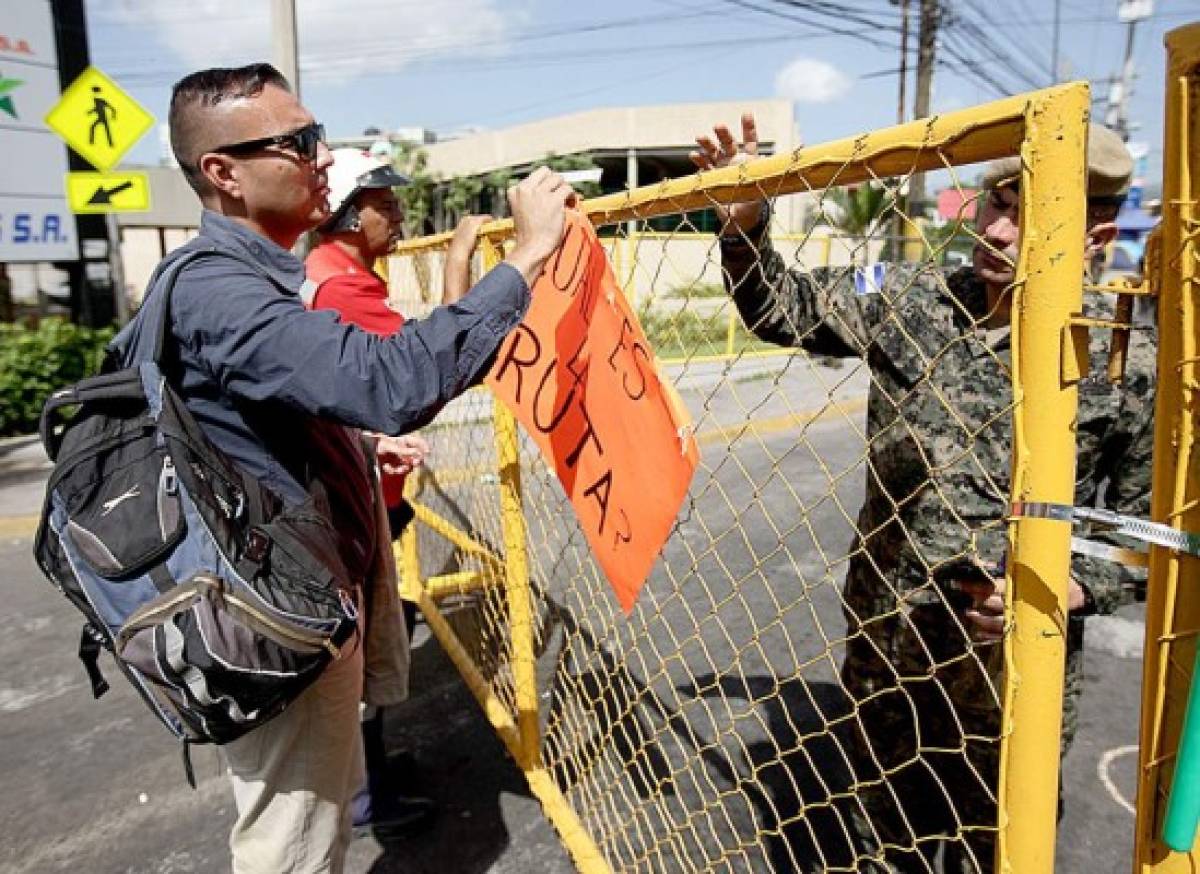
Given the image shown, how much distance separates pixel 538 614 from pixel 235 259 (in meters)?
2.90

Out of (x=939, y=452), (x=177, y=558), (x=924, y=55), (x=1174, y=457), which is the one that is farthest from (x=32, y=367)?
(x=924, y=55)

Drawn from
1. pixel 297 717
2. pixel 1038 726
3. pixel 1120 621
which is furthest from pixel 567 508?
pixel 1038 726

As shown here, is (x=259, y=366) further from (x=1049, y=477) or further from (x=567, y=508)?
(x=567, y=508)

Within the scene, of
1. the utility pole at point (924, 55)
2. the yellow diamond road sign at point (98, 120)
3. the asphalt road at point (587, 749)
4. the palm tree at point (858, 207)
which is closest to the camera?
the asphalt road at point (587, 749)

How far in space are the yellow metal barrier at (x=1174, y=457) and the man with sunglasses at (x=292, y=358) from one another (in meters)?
0.98

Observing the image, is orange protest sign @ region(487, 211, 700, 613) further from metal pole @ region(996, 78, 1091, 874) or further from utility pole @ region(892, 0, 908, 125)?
utility pole @ region(892, 0, 908, 125)

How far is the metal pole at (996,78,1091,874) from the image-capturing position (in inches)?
34.8

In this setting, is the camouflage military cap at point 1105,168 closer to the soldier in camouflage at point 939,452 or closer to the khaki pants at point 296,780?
the soldier in camouflage at point 939,452

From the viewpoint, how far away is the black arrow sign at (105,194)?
7074 millimetres

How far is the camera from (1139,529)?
839mm

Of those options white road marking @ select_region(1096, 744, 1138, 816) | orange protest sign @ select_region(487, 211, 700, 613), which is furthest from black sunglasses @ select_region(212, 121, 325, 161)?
white road marking @ select_region(1096, 744, 1138, 816)

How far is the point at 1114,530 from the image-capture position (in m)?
0.88

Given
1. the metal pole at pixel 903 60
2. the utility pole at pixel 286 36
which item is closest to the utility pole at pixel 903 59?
the metal pole at pixel 903 60

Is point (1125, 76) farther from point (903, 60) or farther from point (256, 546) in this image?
point (256, 546)
